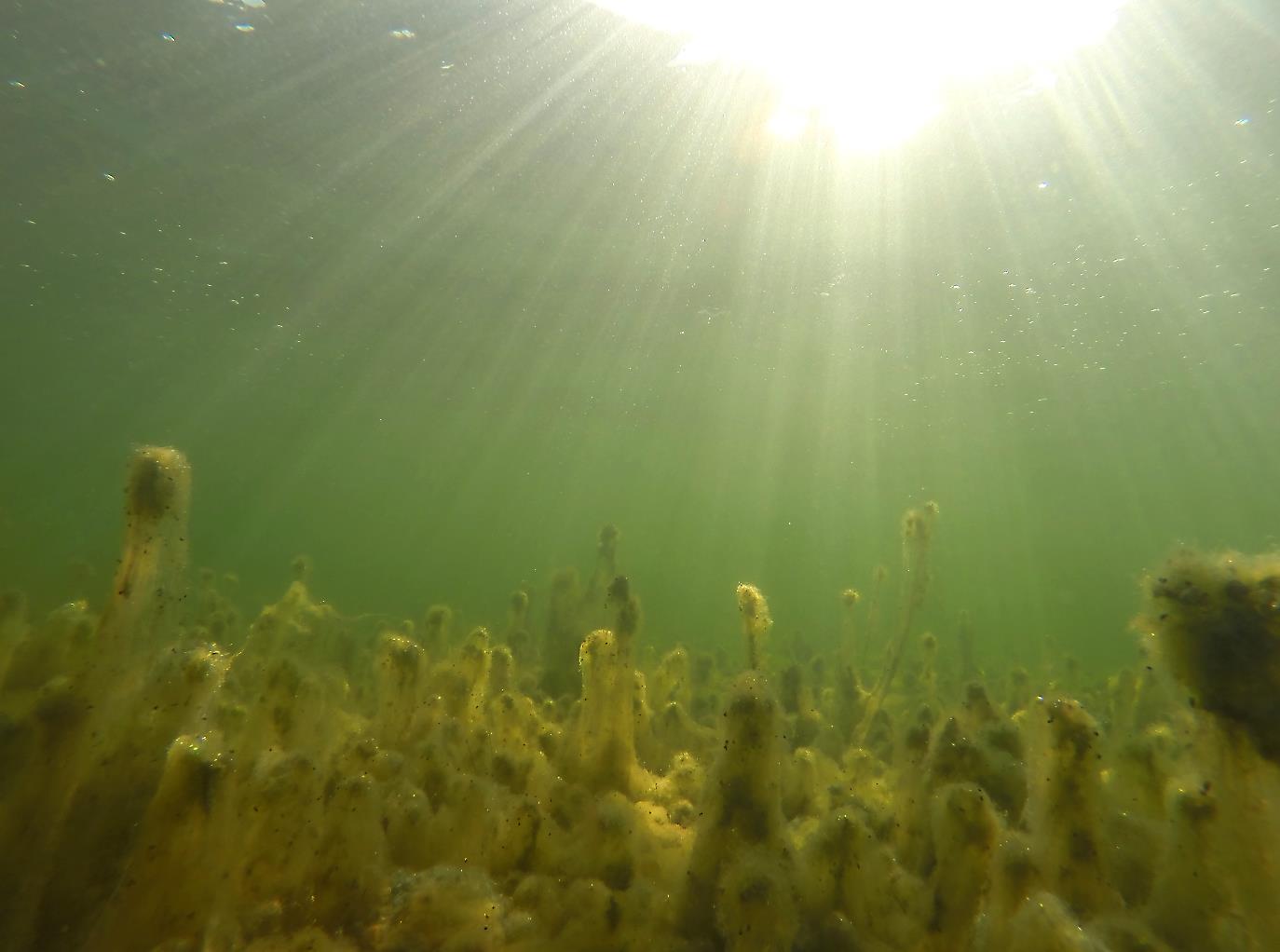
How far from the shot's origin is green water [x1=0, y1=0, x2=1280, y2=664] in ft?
34.0

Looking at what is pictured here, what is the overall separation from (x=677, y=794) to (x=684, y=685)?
10.6ft

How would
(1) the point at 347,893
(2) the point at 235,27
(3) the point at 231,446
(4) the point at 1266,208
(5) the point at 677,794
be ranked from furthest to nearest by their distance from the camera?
(3) the point at 231,446 < (4) the point at 1266,208 < (2) the point at 235,27 < (5) the point at 677,794 < (1) the point at 347,893

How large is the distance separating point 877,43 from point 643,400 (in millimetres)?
21650

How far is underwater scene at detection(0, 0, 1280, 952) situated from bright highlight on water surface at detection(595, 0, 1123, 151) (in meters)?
0.06

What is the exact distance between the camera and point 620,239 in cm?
1561

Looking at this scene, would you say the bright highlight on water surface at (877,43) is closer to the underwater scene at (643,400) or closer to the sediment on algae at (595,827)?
the underwater scene at (643,400)

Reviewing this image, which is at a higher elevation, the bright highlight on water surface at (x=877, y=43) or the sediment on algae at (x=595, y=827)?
the bright highlight on water surface at (x=877, y=43)

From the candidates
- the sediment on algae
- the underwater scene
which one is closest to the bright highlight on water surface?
the underwater scene

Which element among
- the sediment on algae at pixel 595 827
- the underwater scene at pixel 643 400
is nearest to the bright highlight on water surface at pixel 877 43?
the underwater scene at pixel 643 400

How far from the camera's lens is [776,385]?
27578 mm

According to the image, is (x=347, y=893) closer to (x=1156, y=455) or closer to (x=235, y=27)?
(x=235, y=27)

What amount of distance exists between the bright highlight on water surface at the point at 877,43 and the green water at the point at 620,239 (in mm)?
429

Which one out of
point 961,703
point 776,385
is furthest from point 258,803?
point 776,385

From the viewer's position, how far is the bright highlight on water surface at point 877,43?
9508mm
